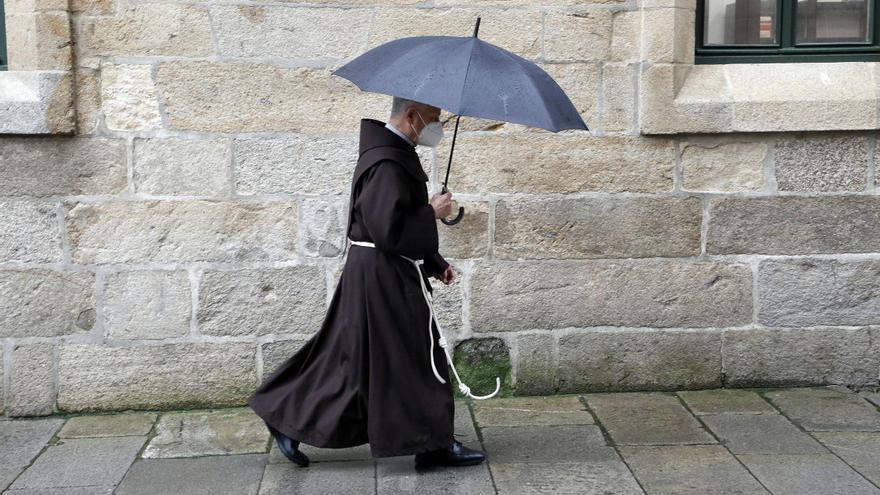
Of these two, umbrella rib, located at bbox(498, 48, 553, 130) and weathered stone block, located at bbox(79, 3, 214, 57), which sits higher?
weathered stone block, located at bbox(79, 3, 214, 57)

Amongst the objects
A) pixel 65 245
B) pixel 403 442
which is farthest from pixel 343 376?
pixel 65 245

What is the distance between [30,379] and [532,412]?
2366 millimetres

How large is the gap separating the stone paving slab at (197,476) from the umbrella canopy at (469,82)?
162cm

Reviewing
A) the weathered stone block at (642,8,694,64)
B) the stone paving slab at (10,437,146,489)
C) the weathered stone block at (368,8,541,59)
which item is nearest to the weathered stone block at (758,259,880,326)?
the weathered stone block at (642,8,694,64)

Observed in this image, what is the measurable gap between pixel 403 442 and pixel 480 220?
145cm

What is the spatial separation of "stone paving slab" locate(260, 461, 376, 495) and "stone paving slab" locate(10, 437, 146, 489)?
2.02 ft

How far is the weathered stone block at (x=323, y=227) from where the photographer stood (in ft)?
16.5

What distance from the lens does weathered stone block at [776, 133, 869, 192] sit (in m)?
5.17

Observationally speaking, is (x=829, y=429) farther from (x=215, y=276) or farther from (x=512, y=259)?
(x=215, y=276)

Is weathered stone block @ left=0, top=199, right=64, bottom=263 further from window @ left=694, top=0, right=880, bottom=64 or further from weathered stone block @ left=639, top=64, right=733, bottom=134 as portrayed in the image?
window @ left=694, top=0, right=880, bottom=64

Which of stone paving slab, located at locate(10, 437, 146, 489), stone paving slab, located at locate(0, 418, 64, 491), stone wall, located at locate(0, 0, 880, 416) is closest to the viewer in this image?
stone paving slab, located at locate(10, 437, 146, 489)

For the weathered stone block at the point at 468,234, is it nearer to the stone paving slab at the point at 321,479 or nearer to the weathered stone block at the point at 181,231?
the weathered stone block at the point at 181,231

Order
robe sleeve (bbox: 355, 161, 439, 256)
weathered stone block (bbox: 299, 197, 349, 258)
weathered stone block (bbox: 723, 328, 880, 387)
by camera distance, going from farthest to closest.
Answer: weathered stone block (bbox: 723, 328, 880, 387)
weathered stone block (bbox: 299, 197, 349, 258)
robe sleeve (bbox: 355, 161, 439, 256)

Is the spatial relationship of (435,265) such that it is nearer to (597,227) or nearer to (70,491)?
(597,227)
